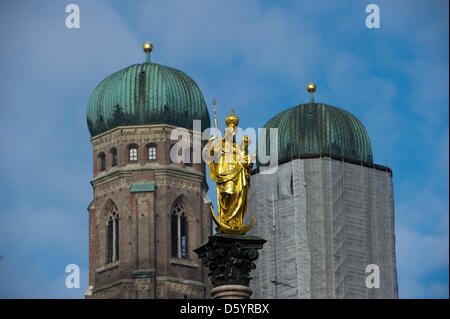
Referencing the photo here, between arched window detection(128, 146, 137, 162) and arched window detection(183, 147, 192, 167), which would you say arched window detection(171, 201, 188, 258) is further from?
arched window detection(128, 146, 137, 162)

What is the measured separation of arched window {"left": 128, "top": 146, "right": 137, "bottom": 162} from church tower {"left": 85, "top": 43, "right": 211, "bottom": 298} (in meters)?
0.07

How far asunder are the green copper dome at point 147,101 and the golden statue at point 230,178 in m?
63.3

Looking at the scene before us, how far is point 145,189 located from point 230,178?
2448 inches

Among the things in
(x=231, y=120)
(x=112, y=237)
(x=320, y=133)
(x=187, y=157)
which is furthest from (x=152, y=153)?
(x=231, y=120)

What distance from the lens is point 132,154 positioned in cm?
10750

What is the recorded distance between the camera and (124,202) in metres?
106

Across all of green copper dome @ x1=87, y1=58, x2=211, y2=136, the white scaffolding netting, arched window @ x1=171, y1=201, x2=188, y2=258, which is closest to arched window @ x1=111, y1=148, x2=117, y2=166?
green copper dome @ x1=87, y1=58, x2=211, y2=136

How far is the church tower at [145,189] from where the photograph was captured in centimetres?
10331

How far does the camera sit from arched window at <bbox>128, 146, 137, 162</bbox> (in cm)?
10719

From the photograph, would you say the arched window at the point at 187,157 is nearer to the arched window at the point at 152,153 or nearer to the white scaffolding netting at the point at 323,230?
the arched window at the point at 152,153

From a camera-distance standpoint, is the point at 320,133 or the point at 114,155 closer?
the point at 320,133

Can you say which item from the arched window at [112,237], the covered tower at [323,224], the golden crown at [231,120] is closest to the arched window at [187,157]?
the arched window at [112,237]

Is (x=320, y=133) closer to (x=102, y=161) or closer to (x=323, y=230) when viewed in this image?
(x=323, y=230)

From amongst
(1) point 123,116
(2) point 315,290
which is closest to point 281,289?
(2) point 315,290
